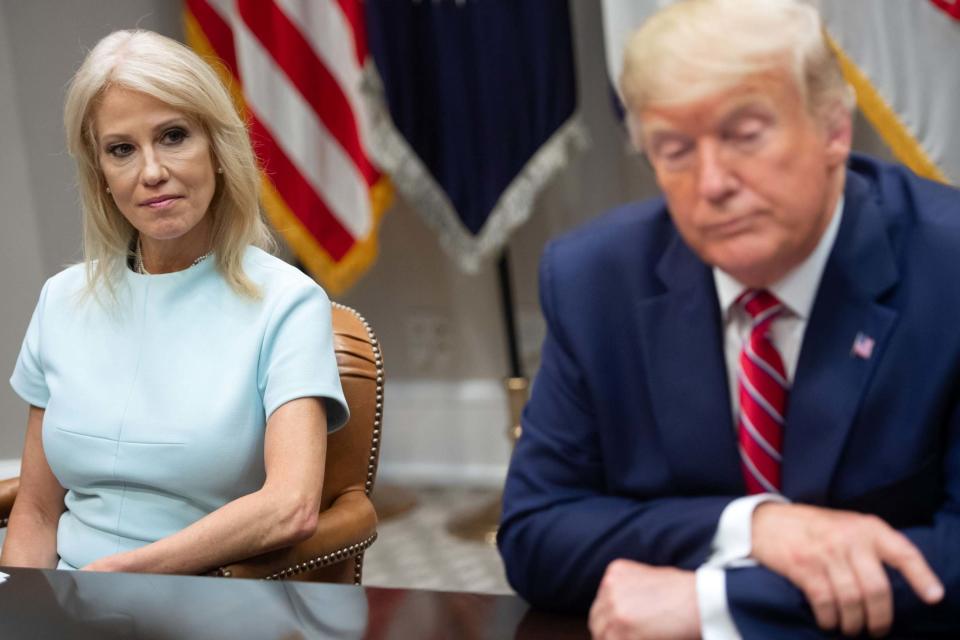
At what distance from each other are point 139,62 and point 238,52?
90.7 inches

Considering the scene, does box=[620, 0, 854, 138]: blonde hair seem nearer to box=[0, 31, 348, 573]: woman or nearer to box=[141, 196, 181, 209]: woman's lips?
box=[0, 31, 348, 573]: woman

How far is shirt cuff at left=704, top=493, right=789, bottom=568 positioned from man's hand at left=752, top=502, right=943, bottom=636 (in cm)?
3

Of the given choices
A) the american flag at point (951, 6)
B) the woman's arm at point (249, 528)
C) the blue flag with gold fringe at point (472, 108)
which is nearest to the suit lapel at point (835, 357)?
the woman's arm at point (249, 528)

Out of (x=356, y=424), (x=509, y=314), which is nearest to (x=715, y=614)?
(x=356, y=424)

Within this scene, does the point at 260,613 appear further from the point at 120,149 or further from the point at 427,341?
the point at 427,341

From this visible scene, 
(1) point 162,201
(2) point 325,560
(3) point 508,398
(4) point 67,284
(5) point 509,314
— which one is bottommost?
(3) point 508,398

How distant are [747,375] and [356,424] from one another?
927 mm

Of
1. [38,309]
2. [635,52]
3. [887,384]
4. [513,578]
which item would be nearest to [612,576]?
[513,578]

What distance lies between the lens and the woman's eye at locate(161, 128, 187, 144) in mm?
2082

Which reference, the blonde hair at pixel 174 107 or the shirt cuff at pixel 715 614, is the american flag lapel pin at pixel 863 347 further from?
the blonde hair at pixel 174 107

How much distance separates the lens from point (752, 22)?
122 centimetres

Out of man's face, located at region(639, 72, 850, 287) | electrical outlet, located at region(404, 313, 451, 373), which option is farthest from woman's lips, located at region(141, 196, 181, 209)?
electrical outlet, located at region(404, 313, 451, 373)

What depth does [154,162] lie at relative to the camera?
2043 mm

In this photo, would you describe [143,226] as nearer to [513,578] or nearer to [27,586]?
[27,586]
